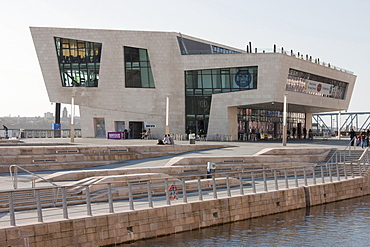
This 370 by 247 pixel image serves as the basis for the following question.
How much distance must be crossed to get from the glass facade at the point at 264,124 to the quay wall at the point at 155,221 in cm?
2892

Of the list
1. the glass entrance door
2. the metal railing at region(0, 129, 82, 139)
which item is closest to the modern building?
the glass entrance door

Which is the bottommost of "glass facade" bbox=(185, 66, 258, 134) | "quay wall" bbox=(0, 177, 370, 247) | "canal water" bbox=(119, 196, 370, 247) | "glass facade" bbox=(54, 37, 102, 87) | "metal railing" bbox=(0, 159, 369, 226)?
"canal water" bbox=(119, 196, 370, 247)

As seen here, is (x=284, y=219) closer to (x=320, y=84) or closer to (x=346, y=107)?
(x=320, y=84)

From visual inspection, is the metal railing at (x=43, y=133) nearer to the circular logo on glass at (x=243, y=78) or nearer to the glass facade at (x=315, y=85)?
the circular logo on glass at (x=243, y=78)

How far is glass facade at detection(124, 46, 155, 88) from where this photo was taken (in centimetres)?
5234

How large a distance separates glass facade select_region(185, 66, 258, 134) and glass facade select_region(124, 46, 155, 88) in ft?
12.5

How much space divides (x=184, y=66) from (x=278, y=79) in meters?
9.27

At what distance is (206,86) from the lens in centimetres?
5175

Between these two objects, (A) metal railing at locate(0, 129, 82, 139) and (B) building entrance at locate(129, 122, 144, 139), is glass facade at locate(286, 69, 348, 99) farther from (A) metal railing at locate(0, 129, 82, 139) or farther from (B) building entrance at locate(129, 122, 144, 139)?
(A) metal railing at locate(0, 129, 82, 139)

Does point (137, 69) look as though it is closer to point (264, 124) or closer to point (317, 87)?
point (264, 124)

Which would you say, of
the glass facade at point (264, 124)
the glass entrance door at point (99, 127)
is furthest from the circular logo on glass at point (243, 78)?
the glass entrance door at point (99, 127)

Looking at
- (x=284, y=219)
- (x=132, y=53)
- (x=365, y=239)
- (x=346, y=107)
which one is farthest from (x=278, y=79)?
(x=365, y=239)

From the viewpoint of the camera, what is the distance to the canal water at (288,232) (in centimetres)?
1691

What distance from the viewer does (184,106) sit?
5297cm
